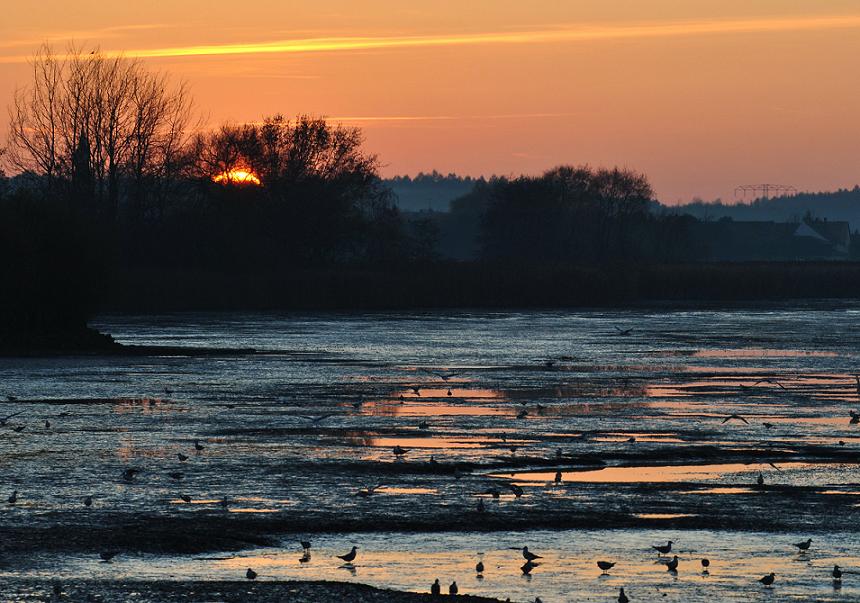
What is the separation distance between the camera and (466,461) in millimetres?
19844

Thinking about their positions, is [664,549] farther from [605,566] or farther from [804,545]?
[804,545]

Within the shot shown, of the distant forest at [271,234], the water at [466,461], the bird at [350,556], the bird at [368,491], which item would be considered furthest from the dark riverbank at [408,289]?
the bird at [350,556]

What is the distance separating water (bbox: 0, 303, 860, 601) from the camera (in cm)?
1353

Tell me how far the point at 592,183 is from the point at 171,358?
369ft

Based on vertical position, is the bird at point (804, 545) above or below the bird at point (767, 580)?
above

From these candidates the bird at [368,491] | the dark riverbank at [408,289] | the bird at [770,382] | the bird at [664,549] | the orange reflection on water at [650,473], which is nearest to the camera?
the bird at [664,549]

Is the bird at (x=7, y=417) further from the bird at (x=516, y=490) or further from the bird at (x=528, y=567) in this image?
the bird at (x=528, y=567)

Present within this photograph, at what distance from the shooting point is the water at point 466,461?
533 inches

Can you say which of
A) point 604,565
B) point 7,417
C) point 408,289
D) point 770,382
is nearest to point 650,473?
point 604,565

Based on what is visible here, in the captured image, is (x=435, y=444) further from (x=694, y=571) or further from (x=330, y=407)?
(x=694, y=571)

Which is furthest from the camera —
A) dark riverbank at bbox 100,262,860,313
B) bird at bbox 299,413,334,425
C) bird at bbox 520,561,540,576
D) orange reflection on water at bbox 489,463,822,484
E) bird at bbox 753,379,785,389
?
dark riverbank at bbox 100,262,860,313

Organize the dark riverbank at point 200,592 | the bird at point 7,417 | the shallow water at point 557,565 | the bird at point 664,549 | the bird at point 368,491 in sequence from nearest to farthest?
the dark riverbank at point 200,592 → the shallow water at point 557,565 → the bird at point 664,549 → the bird at point 368,491 → the bird at point 7,417

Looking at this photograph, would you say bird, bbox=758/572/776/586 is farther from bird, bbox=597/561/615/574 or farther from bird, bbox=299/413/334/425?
bird, bbox=299/413/334/425

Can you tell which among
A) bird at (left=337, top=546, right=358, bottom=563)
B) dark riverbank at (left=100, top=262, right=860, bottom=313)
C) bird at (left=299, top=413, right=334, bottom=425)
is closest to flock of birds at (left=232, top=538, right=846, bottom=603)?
bird at (left=337, top=546, right=358, bottom=563)
